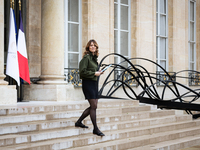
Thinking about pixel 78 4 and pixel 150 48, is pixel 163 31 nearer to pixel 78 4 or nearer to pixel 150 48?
pixel 150 48

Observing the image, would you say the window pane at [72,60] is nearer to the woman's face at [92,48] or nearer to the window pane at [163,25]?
the window pane at [163,25]

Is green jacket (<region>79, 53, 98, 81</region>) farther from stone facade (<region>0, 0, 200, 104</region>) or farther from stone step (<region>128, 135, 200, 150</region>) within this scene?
stone facade (<region>0, 0, 200, 104</region>)

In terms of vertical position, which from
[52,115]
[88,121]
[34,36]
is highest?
[34,36]

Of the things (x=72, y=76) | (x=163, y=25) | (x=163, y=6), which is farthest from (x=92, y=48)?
(x=163, y=6)

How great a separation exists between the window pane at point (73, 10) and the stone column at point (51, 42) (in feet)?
5.14

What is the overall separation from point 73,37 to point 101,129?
5724 millimetres

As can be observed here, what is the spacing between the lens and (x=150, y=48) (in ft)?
46.4

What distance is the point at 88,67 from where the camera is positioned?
600 cm

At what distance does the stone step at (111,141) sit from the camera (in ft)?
18.4

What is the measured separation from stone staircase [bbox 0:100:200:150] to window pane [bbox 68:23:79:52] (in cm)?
364

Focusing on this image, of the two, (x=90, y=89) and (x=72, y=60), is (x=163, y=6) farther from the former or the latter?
(x=90, y=89)

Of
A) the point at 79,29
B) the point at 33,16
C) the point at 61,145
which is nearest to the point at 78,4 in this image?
the point at 79,29

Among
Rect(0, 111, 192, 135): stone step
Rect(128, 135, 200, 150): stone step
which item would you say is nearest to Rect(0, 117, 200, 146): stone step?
Rect(0, 111, 192, 135): stone step

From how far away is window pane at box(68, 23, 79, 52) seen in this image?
11.8m
